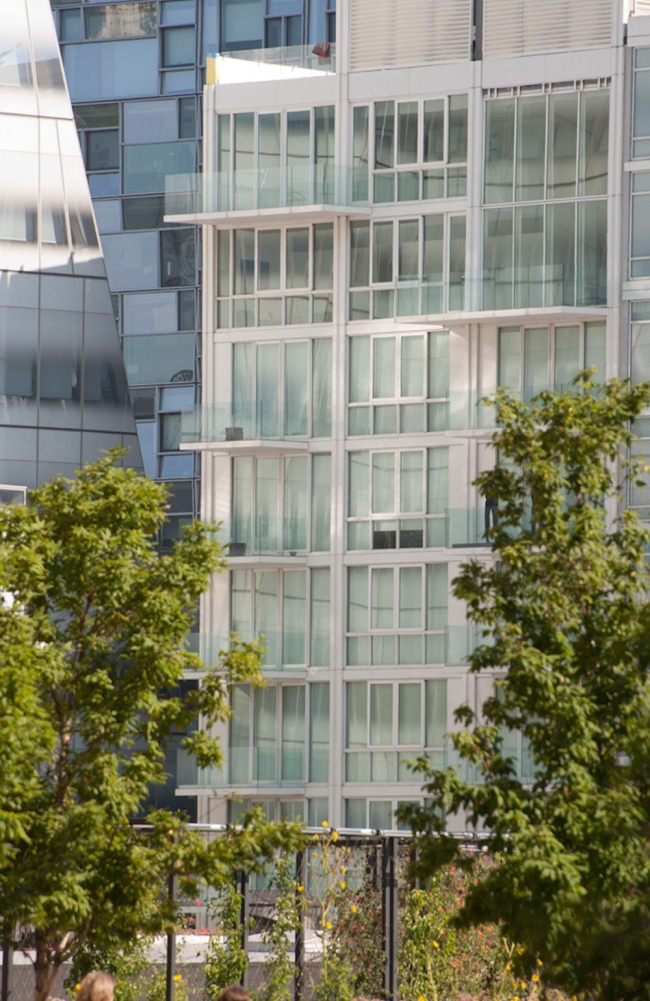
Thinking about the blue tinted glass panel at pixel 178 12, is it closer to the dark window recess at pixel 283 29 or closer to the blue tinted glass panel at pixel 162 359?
the dark window recess at pixel 283 29

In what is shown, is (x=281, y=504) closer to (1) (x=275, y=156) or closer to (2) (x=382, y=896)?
Answer: (1) (x=275, y=156)

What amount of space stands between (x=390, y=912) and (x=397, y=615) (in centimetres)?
2338

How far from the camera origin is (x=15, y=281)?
5350 cm

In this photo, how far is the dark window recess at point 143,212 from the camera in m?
63.5

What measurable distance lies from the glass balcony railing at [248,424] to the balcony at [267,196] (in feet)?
13.5

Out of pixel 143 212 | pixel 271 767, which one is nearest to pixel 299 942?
pixel 271 767

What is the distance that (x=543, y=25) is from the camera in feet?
150

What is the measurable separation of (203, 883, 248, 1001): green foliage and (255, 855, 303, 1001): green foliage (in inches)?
10.9

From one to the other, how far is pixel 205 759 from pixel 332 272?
2873 centimetres

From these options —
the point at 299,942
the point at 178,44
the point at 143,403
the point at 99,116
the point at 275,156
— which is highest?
the point at 178,44

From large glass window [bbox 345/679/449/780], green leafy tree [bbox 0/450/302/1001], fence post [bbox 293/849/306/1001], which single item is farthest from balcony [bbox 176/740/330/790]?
green leafy tree [bbox 0/450/302/1001]

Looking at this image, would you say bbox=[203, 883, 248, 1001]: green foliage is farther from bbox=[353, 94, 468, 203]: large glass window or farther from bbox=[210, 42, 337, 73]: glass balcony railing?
bbox=[210, 42, 337, 73]: glass balcony railing

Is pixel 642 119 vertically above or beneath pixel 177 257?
beneath

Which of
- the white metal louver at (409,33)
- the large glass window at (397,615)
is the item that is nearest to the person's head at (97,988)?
the large glass window at (397,615)
